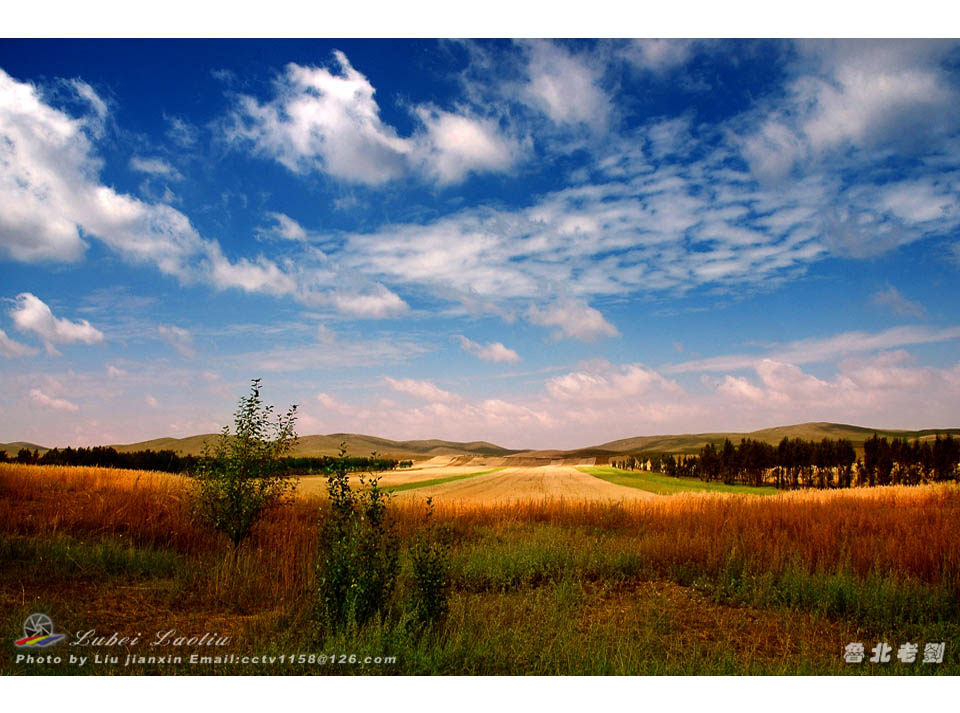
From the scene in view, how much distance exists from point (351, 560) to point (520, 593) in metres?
4.32

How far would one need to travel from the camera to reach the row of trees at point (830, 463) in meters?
59.5

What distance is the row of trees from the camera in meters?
59.5

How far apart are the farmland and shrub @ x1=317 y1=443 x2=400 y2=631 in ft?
1.25

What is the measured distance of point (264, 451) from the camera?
13180 millimetres

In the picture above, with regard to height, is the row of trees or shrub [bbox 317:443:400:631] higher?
shrub [bbox 317:443:400:631]

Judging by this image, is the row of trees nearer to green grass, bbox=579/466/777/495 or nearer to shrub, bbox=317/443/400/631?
green grass, bbox=579/466/777/495

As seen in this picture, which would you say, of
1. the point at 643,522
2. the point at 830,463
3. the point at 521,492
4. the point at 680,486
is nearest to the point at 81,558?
the point at 643,522

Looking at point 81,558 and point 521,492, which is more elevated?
point 81,558

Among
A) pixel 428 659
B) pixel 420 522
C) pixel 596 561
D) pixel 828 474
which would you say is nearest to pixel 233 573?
pixel 428 659

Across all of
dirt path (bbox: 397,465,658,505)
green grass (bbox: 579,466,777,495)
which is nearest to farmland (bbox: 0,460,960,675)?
dirt path (bbox: 397,465,658,505)

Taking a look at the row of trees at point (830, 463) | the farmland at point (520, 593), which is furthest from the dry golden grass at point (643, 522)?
the row of trees at point (830, 463)

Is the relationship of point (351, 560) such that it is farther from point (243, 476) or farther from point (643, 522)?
point (643, 522)

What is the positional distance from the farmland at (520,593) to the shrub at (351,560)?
0.38 meters

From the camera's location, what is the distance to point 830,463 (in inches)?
2771
